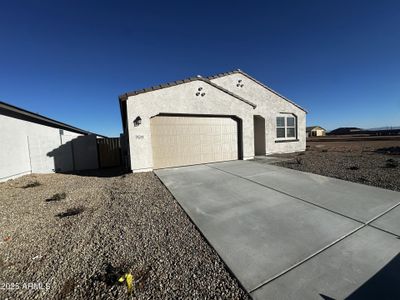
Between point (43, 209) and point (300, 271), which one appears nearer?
point (300, 271)

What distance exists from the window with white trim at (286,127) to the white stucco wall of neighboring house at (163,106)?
4.71 metres

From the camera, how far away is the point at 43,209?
4055mm

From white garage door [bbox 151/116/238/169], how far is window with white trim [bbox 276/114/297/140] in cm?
430

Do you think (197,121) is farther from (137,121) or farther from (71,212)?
(71,212)

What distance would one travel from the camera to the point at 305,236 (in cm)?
256

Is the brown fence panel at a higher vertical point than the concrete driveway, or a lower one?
higher

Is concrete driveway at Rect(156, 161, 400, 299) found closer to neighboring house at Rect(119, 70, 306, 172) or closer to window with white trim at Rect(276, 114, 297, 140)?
neighboring house at Rect(119, 70, 306, 172)

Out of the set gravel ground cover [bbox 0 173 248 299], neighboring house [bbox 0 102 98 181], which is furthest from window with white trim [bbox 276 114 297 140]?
neighboring house [bbox 0 102 98 181]

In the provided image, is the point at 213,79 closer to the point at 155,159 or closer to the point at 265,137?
the point at 265,137

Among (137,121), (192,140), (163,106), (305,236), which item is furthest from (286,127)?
(305,236)

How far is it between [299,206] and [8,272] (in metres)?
4.75

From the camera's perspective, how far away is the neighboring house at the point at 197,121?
299 inches

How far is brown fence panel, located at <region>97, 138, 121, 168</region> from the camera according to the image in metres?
10.9

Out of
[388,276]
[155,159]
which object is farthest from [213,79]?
[388,276]
